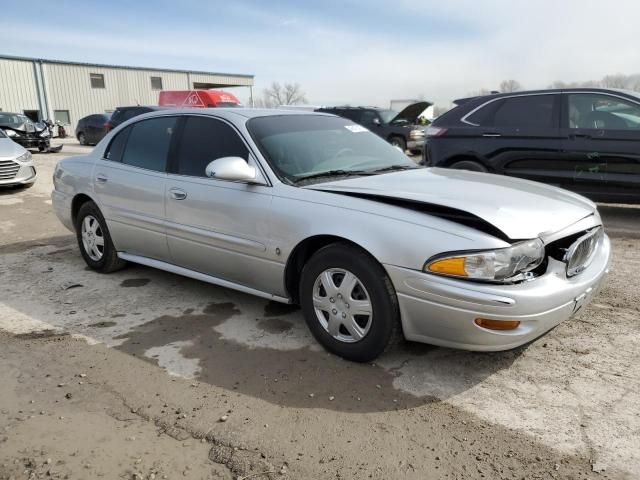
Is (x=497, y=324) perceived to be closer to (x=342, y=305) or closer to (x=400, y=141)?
(x=342, y=305)

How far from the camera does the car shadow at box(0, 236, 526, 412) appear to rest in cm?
288

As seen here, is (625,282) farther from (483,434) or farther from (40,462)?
(40,462)

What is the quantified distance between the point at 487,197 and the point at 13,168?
9.68 m

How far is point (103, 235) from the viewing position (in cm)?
490

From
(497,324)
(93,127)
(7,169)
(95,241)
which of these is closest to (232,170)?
(497,324)

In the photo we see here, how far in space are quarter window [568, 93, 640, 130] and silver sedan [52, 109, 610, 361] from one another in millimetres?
3466

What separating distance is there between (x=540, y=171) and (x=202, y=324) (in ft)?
16.7

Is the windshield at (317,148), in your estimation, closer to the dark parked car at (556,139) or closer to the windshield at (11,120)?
the dark parked car at (556,139)

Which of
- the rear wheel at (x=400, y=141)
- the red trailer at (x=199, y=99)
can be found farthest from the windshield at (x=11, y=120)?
the rear wheel at (x=400, y=141)

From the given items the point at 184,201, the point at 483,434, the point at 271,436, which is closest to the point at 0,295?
the point at 184,201

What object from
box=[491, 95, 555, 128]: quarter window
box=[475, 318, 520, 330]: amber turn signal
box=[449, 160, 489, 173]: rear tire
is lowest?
box=[475, 318, 520, 330]: amber turn signal

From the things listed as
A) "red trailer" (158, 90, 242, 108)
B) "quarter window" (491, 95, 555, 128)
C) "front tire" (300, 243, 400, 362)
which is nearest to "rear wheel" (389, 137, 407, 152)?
"red trailer" (158, 90, 242, 108)

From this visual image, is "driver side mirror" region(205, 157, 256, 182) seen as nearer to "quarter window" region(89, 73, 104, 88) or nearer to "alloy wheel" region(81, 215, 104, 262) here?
"alloy wheel" region(81, 215, 104, 262)

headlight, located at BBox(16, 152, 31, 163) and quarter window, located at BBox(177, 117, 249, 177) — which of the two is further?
headlight, located at BBox(16, 152, 31, 163)
